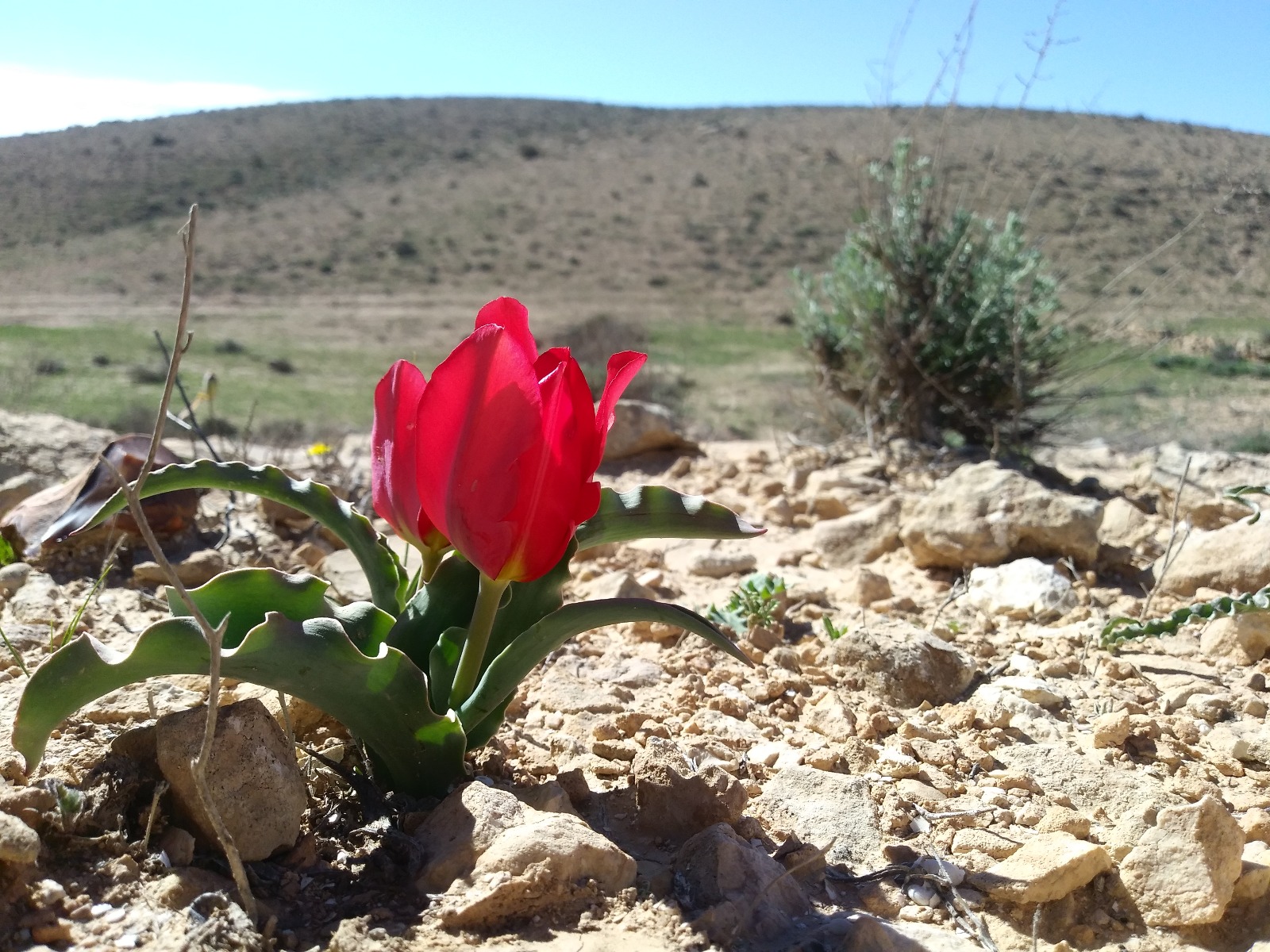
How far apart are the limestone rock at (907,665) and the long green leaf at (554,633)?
81cm

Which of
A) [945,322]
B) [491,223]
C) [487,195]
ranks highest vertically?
[487,195]

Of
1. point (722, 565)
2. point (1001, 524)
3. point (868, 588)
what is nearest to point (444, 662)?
point (868, 588)

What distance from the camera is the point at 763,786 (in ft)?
5.63

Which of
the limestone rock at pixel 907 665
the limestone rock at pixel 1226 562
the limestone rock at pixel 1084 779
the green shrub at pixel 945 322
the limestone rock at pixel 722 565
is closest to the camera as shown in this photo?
the limestone rock at pixel 1084 779

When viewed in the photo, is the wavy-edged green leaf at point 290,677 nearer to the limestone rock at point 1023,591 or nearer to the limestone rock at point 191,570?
the limestone rock at point 191,570

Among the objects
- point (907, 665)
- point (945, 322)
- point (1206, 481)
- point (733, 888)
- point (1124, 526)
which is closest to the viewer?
point (733, 888)

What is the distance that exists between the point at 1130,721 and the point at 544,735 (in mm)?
1060

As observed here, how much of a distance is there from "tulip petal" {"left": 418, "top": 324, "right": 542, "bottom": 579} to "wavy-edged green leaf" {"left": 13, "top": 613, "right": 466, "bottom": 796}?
19 centimetres

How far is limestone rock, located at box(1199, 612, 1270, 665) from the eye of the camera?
2279 mm

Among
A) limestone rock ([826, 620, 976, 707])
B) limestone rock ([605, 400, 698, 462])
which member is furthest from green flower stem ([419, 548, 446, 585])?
limestone rock ([605, 400, 698, 462])

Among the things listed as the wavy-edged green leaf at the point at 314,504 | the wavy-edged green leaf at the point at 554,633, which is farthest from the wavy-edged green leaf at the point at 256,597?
the wavy-edged green leaf at the point at 554,633

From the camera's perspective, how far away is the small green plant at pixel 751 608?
8.17ft

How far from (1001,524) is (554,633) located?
76.3 inches

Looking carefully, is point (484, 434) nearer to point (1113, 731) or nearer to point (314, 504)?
point (314, 504)
